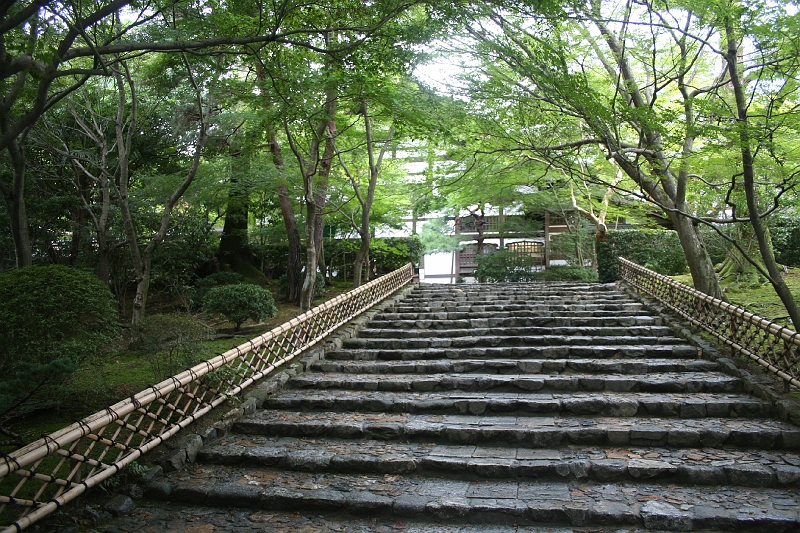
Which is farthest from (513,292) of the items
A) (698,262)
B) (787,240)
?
(787,240)

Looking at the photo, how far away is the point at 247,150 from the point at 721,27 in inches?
357

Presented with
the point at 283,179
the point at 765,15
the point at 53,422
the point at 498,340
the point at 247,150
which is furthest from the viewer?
the point at 283,179

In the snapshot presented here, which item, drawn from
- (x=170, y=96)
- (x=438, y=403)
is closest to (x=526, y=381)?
(x=438, y=403)

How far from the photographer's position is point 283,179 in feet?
42.4

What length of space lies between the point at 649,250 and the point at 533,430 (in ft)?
45.6

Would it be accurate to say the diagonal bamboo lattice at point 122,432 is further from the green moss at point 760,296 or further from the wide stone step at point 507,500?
the green moss at point 760,296

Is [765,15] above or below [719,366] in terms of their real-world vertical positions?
above

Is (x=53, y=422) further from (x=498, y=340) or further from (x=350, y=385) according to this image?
(x=498, y=340)

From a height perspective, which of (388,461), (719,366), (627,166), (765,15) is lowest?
(388,461)

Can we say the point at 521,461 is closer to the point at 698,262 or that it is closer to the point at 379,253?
the point at 698,262

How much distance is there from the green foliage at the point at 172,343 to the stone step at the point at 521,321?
4402 mm

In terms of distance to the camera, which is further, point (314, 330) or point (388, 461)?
point (314, 330)

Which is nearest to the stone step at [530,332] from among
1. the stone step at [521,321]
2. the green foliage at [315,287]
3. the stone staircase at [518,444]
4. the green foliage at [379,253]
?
Answer: the stone step at [521,321]

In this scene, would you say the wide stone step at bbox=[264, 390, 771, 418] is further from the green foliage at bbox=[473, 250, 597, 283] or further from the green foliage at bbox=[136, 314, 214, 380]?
the green foliage at bbox=[473, 250, 597, 283]
